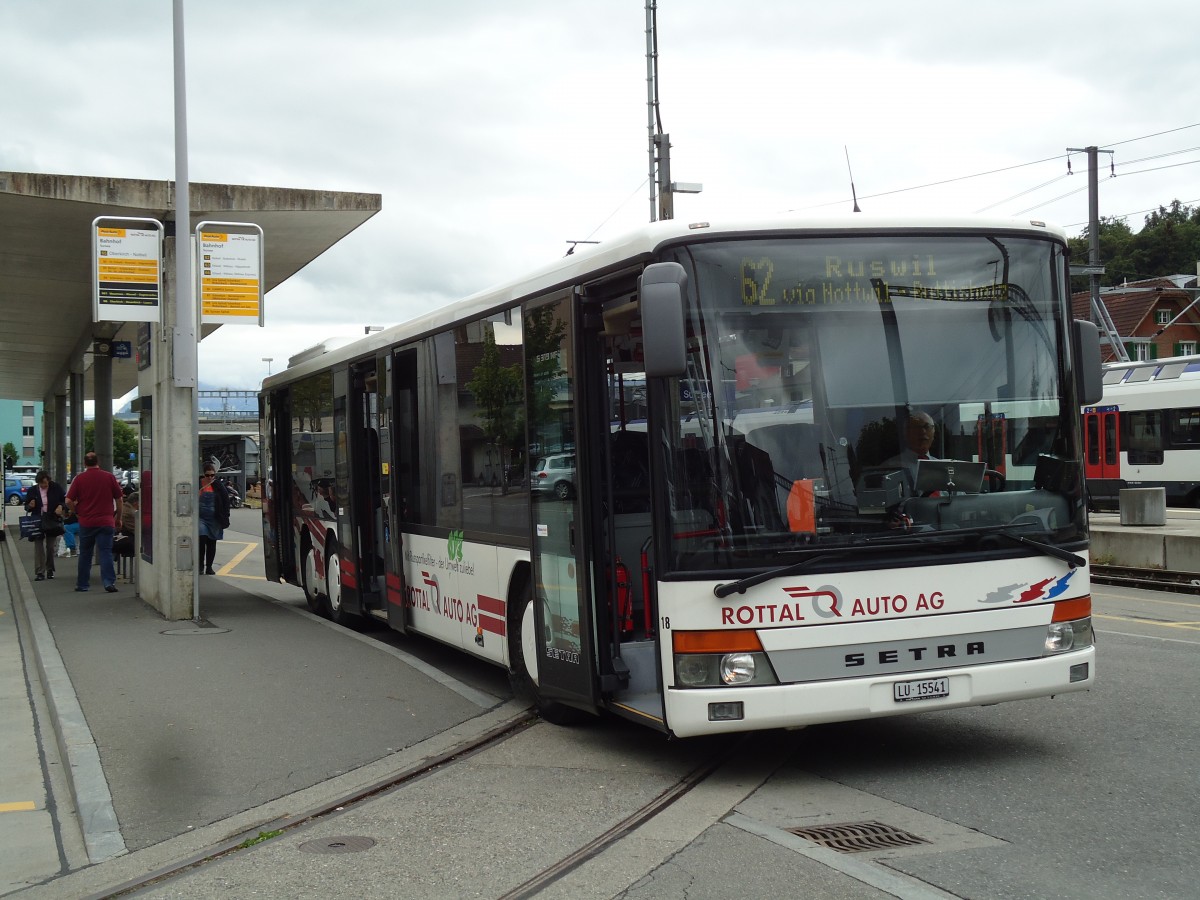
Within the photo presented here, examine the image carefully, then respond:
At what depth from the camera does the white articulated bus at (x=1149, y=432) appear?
98.3ft

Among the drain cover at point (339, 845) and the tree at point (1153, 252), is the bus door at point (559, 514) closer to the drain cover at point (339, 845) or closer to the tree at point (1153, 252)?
the drain cover at point (339, 845)

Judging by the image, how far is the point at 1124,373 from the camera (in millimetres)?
32781

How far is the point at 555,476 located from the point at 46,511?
16163mm

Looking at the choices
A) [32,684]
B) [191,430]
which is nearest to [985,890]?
[32,684]

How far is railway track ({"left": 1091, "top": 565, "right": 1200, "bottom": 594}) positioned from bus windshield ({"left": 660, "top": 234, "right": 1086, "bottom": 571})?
1117 cm

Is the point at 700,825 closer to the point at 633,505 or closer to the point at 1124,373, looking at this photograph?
the point at 633,505

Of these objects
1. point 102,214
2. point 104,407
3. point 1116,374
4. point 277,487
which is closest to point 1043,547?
point 102,214

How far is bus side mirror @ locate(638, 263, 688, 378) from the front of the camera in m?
6.19

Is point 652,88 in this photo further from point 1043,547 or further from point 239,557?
point 1043,547

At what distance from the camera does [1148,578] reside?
17891 millimetres

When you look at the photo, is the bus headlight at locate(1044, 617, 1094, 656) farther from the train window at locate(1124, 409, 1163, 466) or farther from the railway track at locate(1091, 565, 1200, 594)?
the train window at locate(1124, 409, 1163, 466)

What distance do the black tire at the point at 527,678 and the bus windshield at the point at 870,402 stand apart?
2.27 meters

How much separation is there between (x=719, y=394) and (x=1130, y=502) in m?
18.3

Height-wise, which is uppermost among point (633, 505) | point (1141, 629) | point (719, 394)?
point (719, 394)
